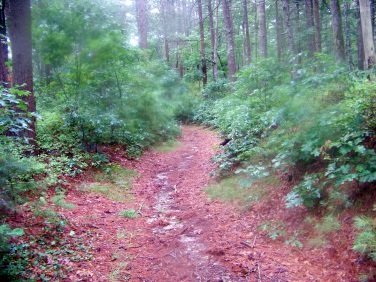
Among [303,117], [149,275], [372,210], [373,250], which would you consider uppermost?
[303,117]

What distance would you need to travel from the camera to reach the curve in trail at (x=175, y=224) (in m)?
4.37

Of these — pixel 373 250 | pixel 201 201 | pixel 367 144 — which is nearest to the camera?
pixel 373 250

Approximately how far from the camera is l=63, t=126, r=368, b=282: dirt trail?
13.8 feet

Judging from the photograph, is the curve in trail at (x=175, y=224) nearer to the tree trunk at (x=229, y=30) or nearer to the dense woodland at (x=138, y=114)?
the dense woodland at (x=138, y=114)

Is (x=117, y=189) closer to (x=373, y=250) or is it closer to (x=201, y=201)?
(x=201, y=201)

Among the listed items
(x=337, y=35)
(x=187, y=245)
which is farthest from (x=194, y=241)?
(x=337, y=35)

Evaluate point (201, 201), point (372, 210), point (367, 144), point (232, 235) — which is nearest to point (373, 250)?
point (372, 210)

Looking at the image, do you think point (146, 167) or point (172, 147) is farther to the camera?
point (172, 147)

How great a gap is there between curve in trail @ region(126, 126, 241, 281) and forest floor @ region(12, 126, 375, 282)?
0.01 meters

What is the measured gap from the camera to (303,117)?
601 centimetres

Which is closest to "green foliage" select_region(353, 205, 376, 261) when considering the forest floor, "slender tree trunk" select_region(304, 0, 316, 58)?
the forest floor

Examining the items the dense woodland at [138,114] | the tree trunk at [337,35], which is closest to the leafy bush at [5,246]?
the dense woodland at [138,114]

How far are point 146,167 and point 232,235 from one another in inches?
224

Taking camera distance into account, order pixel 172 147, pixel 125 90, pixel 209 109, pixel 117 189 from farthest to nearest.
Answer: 1. pixel 209 109
2. pixel 172 147
3. pixel 125 90
4. pixel 117 189
